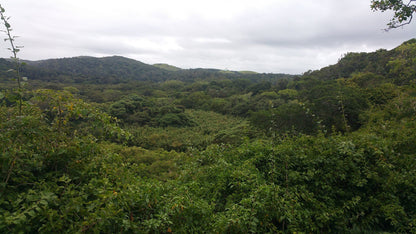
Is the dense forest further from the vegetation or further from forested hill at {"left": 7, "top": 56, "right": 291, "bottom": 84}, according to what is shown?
forested hill at {"left": 7, "top": 56, "right": 291, "bottom": 84}

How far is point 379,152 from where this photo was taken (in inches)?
121

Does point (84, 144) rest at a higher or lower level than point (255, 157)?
higher

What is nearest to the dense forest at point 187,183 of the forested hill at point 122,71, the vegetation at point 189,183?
the vegetation at point 189,183

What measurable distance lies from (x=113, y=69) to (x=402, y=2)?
113 m

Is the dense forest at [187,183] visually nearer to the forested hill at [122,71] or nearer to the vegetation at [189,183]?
the vegetation at [189,183]

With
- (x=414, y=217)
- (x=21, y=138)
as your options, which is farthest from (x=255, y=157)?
(x=21, y=138)

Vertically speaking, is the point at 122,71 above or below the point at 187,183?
above

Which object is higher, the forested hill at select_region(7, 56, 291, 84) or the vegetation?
the forested hill at select_region(7, 56, 291, 84)

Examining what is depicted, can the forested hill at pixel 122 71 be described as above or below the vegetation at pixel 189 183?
above

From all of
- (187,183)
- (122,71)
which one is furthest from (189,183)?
(122,71)

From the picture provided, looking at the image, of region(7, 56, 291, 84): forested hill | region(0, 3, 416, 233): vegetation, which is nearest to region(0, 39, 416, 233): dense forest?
region(0, 3, 416, 233): vegetation

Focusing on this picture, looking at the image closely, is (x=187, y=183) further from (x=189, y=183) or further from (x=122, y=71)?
(x=122, y=71)

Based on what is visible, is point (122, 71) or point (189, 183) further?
point (122, 71)

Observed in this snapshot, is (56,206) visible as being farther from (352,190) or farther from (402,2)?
(402,2)
